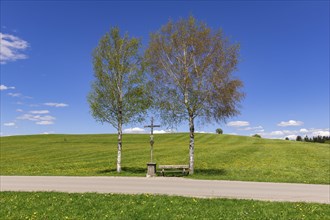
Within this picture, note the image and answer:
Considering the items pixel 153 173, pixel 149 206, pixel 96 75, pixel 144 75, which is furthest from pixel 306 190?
pixel 96 75

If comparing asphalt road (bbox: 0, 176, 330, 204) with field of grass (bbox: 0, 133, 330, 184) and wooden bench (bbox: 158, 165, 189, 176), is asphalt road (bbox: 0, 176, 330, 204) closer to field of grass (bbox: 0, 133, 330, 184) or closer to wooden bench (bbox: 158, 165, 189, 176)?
field of grass (bbox: 0, 133, 330, 184)

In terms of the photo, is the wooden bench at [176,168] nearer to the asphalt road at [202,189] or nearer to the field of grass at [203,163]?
the field of grass at [203,163]

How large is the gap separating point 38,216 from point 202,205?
223 inches

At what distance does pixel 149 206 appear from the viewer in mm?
11914

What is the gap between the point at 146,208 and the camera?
11.6 meters

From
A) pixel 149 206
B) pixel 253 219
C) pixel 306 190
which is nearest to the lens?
pixel 253 219

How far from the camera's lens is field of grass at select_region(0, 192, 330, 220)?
35.2 ft

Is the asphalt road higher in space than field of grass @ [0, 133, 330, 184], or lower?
higher

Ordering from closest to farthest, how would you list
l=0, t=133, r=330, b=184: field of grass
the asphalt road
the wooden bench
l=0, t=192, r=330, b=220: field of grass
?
l=0, t=192, r=330, b=220: field of grass < the asphalt road < the wooden bench < l=0, t=133, r=330, b=184: field of grass

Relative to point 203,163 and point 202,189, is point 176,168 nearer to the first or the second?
point 202,189

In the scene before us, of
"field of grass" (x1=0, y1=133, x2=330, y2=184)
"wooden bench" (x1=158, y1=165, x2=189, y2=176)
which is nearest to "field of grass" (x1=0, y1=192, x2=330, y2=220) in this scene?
"field of grass" (x1=0, y1=133, x2=330, y2=184)

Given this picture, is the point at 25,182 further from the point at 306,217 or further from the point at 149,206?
the point at 306,217

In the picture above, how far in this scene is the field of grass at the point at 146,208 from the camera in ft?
35.2

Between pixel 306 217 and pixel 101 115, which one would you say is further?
pixel 101 115
